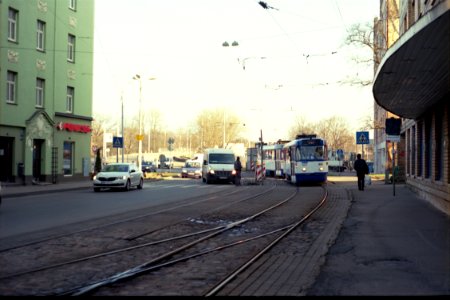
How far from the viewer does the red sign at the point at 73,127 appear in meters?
35.7

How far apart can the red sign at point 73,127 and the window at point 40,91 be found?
221 centimetres

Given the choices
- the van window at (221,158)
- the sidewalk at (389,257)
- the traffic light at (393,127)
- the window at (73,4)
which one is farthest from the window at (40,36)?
the sidewalk at (389,257)

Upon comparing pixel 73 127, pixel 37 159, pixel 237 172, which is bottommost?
pixel 237 172

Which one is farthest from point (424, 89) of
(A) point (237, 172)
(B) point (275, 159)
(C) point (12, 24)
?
(B) point (275, 159)

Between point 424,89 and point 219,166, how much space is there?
78.4 feet

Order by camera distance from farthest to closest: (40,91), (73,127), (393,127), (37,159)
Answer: (73,127) < (37,159) < (40,91) < (393,127)

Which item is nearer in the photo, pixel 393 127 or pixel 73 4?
pixel 393 127

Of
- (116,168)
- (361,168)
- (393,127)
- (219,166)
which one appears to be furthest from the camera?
(219,166)

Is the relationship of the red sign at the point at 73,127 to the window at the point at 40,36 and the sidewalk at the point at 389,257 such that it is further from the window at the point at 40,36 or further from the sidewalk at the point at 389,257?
the sidewalk at the point at 389,257

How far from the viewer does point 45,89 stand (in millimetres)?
33844

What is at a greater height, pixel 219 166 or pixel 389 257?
pixel 219 166

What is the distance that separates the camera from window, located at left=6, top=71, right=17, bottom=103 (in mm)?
30156

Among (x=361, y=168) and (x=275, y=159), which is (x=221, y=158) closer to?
(x=275, y=159)

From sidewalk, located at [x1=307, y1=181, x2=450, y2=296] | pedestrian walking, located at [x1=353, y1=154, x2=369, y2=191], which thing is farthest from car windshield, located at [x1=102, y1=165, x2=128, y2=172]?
sidewalk, located at [x1=307, y1=181, x2=450, y2=296]
